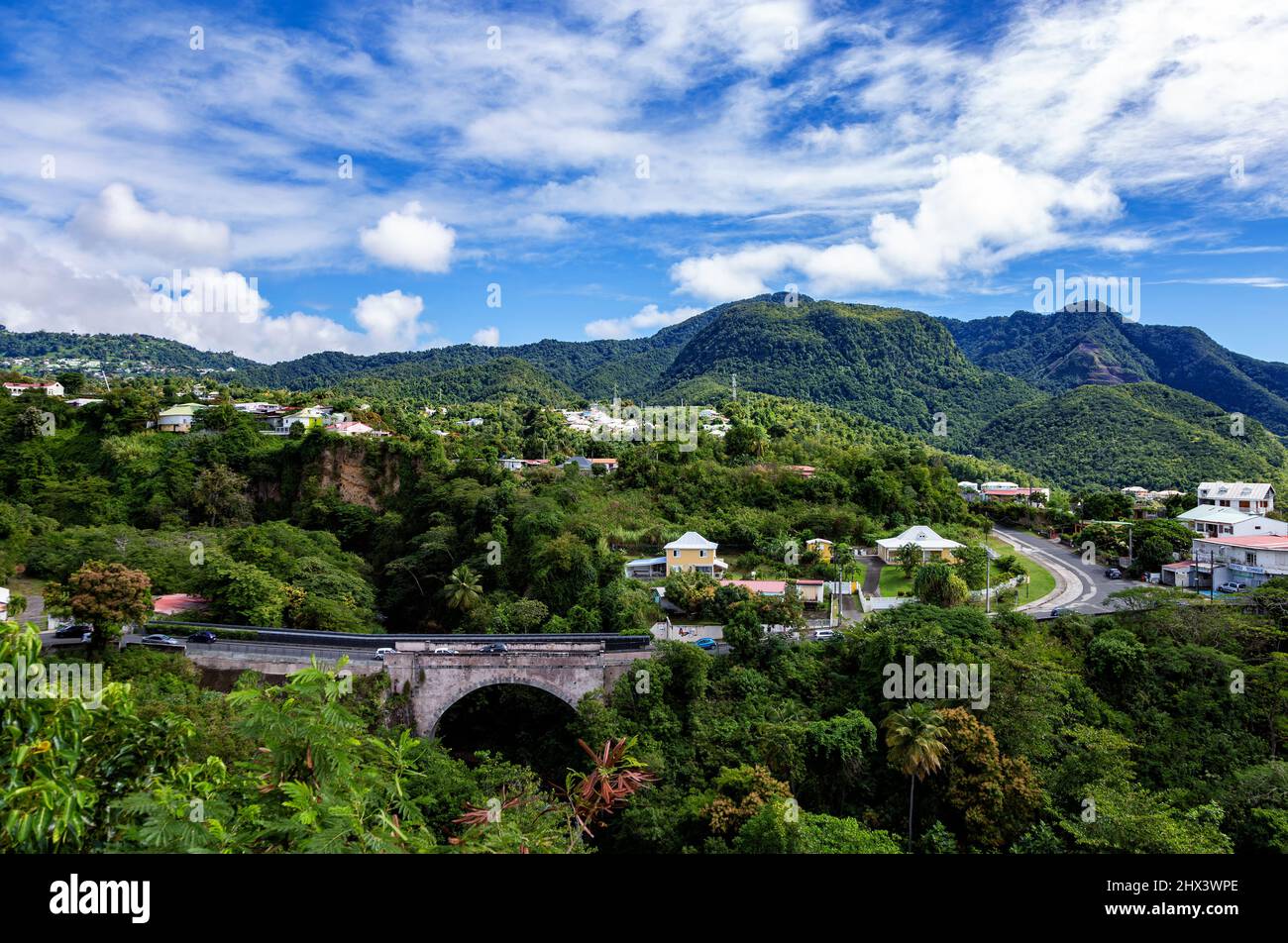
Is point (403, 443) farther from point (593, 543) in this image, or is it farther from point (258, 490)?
point (593, 543)

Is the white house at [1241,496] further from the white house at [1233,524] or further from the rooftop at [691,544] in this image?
the rooftop at [691,544]

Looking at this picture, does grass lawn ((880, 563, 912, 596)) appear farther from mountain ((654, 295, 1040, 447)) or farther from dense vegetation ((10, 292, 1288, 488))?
mountain ((654, 295, 1040, 447))

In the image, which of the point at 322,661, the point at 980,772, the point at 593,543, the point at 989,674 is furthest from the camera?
the point at 593,543

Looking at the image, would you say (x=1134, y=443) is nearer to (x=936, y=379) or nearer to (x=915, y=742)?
(x=936, y=379)

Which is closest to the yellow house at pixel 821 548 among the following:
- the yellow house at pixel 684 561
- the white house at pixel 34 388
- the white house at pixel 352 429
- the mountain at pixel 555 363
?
the yellow house at pixel 684 561

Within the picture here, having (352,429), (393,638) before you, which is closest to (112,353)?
(352,429)
